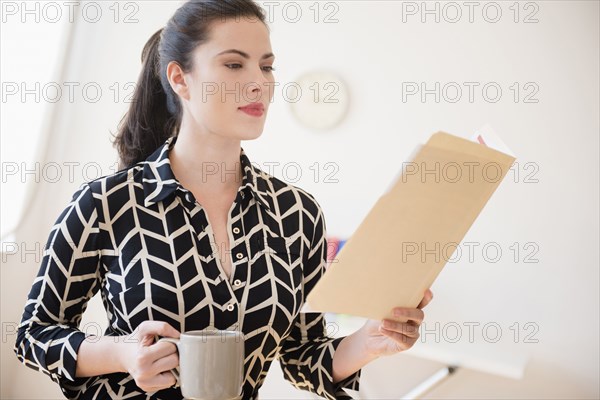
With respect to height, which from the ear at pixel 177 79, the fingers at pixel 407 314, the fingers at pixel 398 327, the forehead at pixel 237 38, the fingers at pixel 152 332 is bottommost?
the fingers at pixel 152 332

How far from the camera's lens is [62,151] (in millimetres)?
3492

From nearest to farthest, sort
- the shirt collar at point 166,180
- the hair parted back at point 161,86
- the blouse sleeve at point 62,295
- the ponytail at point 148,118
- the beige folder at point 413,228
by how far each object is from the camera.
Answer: the beige folder at point 413,228 → the blouse sleeve at point 62,295 → the shirt collar at point 166,180 → the hair parted back at point 161,86 → the ponytail at point 148,118

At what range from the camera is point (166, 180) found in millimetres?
1310

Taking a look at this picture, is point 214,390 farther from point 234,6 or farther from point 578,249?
point 578,249

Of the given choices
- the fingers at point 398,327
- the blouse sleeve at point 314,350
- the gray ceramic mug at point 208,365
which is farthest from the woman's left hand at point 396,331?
the gray ceramic mug at point 208,365

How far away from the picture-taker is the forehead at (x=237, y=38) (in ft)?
4.46

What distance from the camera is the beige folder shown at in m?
0.94

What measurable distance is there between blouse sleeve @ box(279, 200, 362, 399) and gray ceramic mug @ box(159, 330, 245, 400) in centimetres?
35

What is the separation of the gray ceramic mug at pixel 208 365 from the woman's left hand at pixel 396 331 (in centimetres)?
31

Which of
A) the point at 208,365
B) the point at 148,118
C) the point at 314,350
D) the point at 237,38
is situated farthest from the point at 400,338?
the point at 148,118

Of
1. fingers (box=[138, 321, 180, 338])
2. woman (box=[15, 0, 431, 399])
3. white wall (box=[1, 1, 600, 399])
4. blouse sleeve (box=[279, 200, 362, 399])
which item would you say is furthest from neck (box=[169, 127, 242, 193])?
white wall (box=[1, 1, 600, 399])

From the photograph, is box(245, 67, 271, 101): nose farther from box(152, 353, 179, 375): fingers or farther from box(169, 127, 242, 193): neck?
box(152, 353, 179, 375): fingers

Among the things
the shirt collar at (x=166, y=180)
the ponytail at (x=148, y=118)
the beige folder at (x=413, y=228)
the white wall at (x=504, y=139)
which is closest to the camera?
the beige folder at (x=413, y=228)

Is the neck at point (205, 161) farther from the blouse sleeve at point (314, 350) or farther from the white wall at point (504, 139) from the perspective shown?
the white wall at point (504, 139)
